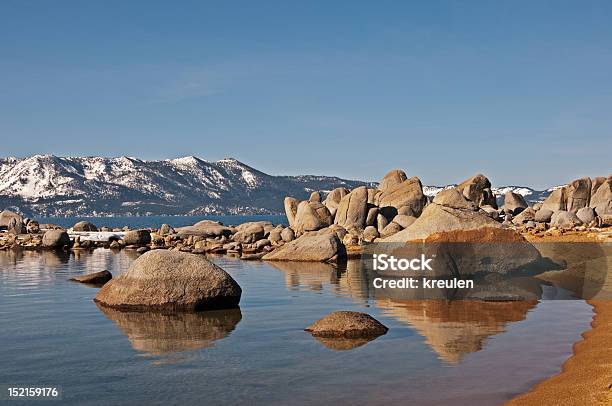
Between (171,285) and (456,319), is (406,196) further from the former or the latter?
(171,285)

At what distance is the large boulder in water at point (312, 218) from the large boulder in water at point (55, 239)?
2140cm

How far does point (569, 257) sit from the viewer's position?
125ft

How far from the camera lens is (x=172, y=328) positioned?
19141mm

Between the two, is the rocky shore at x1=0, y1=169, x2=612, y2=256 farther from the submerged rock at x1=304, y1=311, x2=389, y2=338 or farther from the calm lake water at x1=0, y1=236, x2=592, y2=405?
the submerged rock at x1=304, y1=311, x2=389, y2=338

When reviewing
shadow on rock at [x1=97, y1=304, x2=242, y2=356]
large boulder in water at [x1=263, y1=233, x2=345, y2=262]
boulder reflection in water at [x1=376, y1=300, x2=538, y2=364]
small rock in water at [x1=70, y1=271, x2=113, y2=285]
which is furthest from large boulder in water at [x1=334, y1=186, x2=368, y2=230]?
shadow on rock at [x1=97, y1=304, x2=242, y2=356]

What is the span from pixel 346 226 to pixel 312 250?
58.3 ft

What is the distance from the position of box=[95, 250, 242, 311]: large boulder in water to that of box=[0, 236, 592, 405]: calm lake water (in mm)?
679

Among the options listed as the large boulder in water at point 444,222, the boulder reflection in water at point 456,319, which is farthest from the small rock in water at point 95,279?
the boulder reflection in water at point 456,319

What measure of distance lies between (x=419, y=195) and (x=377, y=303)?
4239 centimetres

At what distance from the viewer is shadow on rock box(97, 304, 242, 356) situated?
55.3 feet

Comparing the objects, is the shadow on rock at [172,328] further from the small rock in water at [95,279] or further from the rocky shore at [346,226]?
the rocky shore at [346,226]

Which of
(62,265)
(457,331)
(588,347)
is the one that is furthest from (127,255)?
(588,347)

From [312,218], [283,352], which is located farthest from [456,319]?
[312,218]

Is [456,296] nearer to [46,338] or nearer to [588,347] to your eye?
[588,347]
